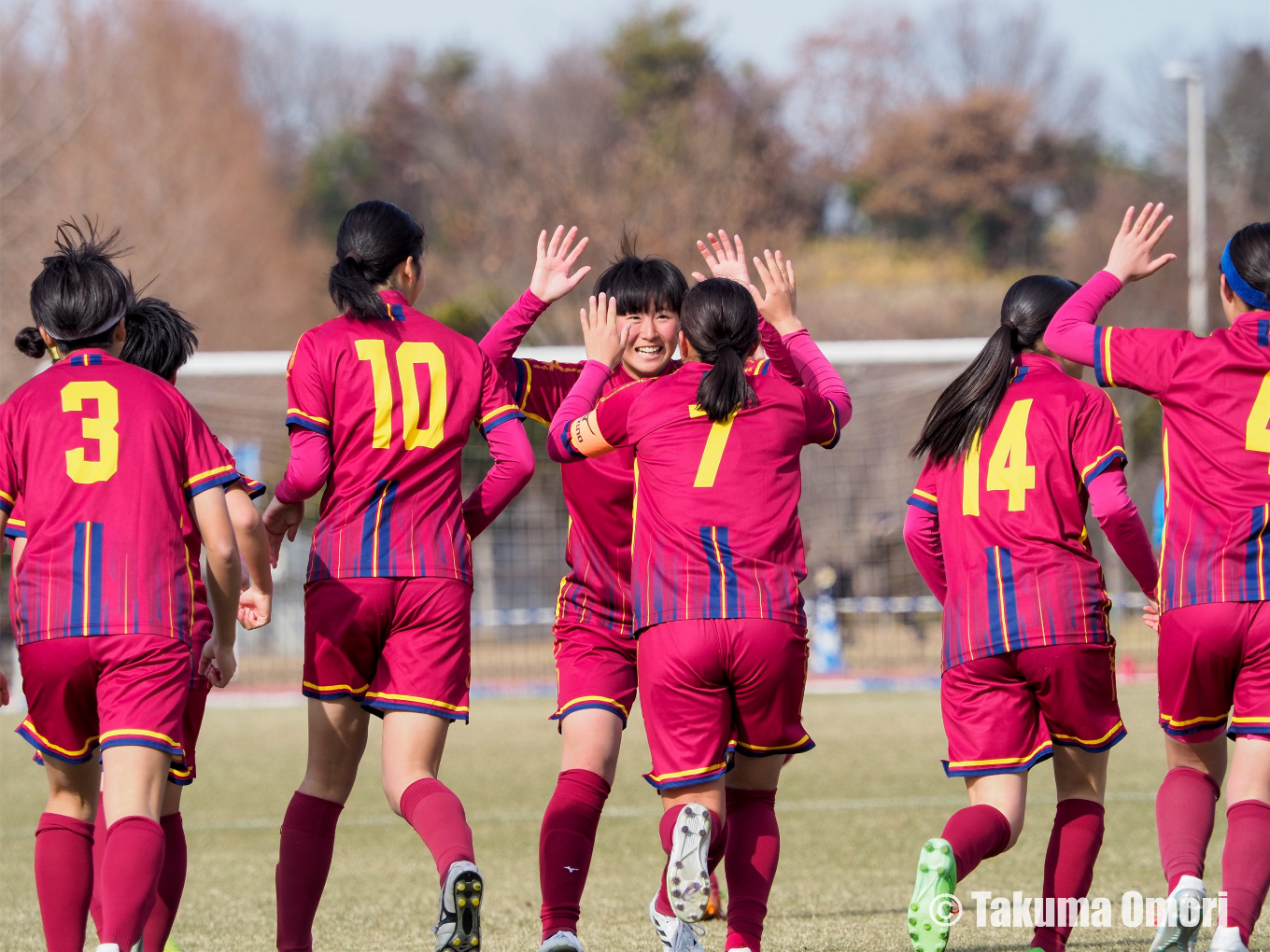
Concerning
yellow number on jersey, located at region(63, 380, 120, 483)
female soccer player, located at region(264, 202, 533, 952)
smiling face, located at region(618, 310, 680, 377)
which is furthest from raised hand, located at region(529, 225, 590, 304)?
yellow number on jersey, located at region(63, 380, 120, 483)

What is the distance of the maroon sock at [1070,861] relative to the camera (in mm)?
4379

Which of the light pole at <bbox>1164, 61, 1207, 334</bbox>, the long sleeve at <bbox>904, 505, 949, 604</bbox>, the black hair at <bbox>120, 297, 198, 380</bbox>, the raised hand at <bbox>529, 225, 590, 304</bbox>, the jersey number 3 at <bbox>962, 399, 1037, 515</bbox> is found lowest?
the long sleeve at <bbox>904, 505, 949, 604</bbox>

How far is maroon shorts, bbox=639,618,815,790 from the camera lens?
421cm

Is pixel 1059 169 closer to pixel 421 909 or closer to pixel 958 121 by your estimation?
pixel 958 121

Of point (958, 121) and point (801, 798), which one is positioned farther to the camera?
point (958, 121)

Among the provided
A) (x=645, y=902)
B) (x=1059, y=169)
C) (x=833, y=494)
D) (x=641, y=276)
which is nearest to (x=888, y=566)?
(x=833, y=494)

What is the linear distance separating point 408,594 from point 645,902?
237 centimetres

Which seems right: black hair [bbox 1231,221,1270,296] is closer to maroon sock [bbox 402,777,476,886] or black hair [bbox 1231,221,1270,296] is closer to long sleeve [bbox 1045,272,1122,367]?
long sleeve [bbox 1045,272,1122,367]

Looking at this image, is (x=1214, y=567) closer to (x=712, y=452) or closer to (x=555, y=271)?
(x=712, y=452)

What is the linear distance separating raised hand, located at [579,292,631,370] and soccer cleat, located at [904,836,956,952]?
169 cm

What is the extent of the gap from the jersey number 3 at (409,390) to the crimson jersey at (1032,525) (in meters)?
1.52

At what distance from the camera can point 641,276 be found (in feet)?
15.8

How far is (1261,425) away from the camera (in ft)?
13.6

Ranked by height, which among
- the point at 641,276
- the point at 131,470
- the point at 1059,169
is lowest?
the point at 131,470
